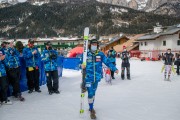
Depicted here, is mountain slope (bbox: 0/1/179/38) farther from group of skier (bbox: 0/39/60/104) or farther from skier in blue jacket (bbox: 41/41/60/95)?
skier in blue jacket (bbox: 41/41/60/95)

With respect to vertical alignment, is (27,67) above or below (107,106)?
above

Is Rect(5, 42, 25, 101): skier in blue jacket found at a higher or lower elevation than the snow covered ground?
higher

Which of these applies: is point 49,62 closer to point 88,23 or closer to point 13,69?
point 13,69

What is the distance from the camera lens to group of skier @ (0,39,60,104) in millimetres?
8148

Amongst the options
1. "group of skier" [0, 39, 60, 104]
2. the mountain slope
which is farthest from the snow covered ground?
the mountain slope

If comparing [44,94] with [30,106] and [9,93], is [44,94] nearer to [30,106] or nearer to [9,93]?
[9,93]

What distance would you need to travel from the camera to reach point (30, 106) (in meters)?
7.92

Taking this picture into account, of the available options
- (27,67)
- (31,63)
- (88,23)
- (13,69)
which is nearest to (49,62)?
(31,63)

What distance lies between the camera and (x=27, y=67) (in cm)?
988

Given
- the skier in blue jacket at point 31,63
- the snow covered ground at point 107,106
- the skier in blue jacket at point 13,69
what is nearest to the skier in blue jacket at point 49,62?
the skier in blue jacket at point 31,63

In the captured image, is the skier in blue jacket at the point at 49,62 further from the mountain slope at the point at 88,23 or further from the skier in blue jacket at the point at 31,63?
the mountain slope at the point at 88,23

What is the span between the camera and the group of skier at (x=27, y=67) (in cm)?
815

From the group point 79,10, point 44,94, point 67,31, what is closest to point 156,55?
point 44,94

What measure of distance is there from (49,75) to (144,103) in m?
3.47
